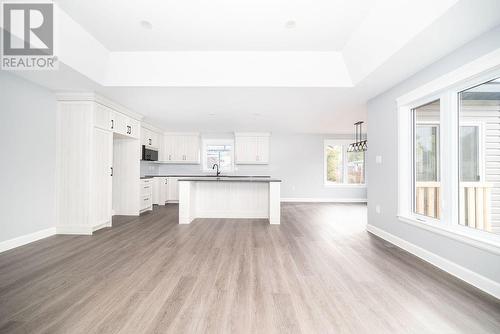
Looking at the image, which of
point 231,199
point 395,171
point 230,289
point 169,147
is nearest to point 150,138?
point 169,147

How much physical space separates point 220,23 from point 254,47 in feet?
2.13

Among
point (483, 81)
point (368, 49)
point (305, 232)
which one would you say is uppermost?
point (368, 49)

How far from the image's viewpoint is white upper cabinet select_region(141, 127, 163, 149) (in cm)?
614

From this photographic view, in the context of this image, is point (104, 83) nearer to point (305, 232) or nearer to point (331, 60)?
point (331, 60)

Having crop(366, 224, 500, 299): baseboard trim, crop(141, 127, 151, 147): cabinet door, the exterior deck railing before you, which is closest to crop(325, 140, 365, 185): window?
Answer: crop(366, 224, 500, 299): baseboard trim

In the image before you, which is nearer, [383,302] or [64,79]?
[383,302]

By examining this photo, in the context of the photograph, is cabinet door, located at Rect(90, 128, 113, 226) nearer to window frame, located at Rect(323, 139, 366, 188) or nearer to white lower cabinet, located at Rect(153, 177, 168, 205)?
white lower cabinet, located at Rect(153, 177, 168, 205)

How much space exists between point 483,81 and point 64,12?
4.61 metres

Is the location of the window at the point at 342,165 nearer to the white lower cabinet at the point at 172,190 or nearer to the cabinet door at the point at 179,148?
the cabinet door at the point at 179,148

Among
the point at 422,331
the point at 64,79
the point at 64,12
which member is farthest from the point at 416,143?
the point at 64,79

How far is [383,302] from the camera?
71.4 inches

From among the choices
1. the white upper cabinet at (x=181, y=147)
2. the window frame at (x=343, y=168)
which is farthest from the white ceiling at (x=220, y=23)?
the window frame at (x=343, y=168)

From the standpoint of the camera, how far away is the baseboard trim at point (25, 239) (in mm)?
2922

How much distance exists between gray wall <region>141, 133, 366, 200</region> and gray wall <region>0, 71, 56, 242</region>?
4146 millimetres
